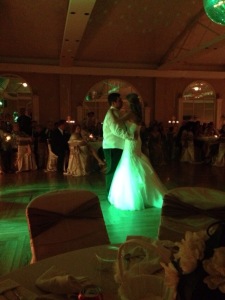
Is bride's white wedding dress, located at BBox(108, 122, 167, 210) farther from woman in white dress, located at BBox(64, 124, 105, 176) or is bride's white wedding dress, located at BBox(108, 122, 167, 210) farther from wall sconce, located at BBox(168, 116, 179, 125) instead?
wall sconce, located at BBox(168, 116, 179, 125)

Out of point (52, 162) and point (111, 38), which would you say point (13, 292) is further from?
point (111, 38)

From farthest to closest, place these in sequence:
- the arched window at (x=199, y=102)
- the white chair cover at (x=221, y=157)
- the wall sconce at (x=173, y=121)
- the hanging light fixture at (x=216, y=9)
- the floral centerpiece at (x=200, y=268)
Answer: the arched window at (x=199, y=102)
the wall sconce at (x=173, y=121)
the white chair cover at (x=221, y=157)
the hanging light fixture at (x=216, y=9)
the floral centerpiece at (x=200, y=268)

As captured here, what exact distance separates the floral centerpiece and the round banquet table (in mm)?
489

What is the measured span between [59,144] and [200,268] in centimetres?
721

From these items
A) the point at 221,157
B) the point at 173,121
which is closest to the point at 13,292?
the point at 221,157

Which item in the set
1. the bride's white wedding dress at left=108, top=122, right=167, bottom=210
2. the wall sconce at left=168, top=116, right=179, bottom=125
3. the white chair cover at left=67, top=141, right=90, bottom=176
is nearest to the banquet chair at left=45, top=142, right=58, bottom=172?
the white chair cover at left=67, top=141, right=90, bottom=176

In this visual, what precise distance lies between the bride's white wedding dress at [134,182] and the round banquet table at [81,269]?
302cm

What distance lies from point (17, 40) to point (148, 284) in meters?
10.5

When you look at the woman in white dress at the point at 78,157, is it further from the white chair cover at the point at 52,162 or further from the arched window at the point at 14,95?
the arched window at the point at 14,95

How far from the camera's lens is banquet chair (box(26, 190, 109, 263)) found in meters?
1.86

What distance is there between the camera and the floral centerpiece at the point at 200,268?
2.50ft

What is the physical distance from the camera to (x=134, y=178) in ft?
15.3

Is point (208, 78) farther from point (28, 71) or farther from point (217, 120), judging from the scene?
point (28, 71)

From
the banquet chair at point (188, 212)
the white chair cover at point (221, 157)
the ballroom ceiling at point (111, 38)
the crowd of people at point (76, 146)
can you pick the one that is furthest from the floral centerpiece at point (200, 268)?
the white chair cover at point (221, 157)
